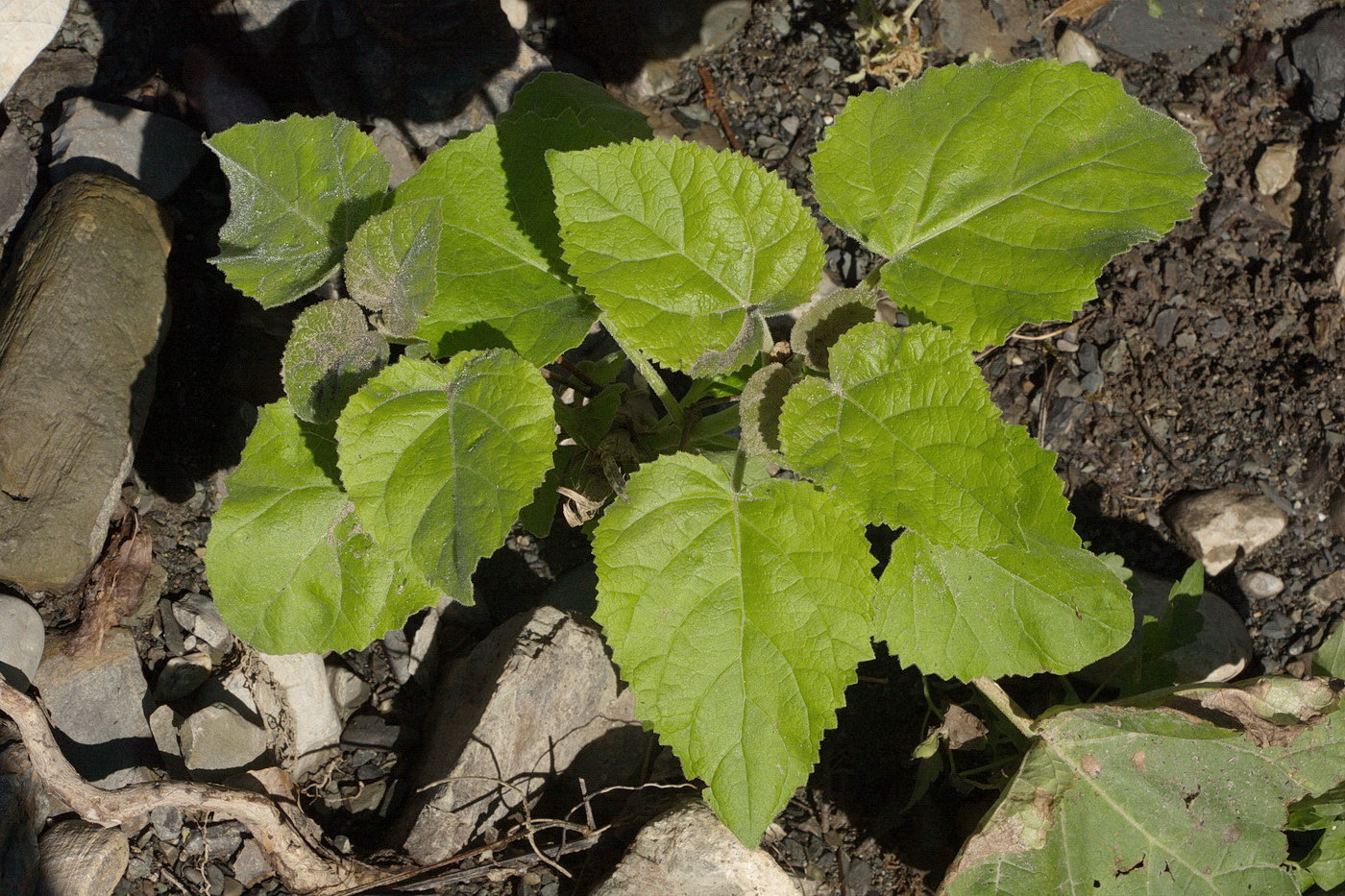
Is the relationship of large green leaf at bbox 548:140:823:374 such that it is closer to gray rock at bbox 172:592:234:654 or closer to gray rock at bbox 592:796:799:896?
gray rock at bbox 592:796:799:896

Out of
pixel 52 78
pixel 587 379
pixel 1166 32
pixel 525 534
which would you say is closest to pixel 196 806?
pixel 525 534

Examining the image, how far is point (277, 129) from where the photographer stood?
218cm

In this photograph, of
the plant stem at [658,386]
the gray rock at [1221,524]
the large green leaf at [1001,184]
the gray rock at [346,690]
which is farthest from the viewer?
the gray rock at [1221,524]

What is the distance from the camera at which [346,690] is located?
2.67m

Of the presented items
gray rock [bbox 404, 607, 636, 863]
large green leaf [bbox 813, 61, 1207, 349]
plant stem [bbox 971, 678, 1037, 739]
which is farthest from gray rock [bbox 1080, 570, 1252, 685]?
gray rock [bbox 404, 607, 636, 863]

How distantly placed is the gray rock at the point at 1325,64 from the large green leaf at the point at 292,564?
3252mm

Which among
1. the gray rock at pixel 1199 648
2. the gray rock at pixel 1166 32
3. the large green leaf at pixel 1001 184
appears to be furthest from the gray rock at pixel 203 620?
the gray rock at pixel 1166 32

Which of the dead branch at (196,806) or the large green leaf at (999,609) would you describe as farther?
the dead branch at (196,806)

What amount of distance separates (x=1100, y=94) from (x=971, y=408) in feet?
2.63

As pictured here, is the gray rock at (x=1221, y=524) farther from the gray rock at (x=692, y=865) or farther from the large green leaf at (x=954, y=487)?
the gray rock at (x=692, y=865)

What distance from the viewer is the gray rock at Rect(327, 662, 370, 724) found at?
2.66m

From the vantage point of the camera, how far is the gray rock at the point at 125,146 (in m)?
2.74

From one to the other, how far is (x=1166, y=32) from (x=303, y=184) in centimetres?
292

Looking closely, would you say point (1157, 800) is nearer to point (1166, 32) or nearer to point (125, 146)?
point (1166, 32)
